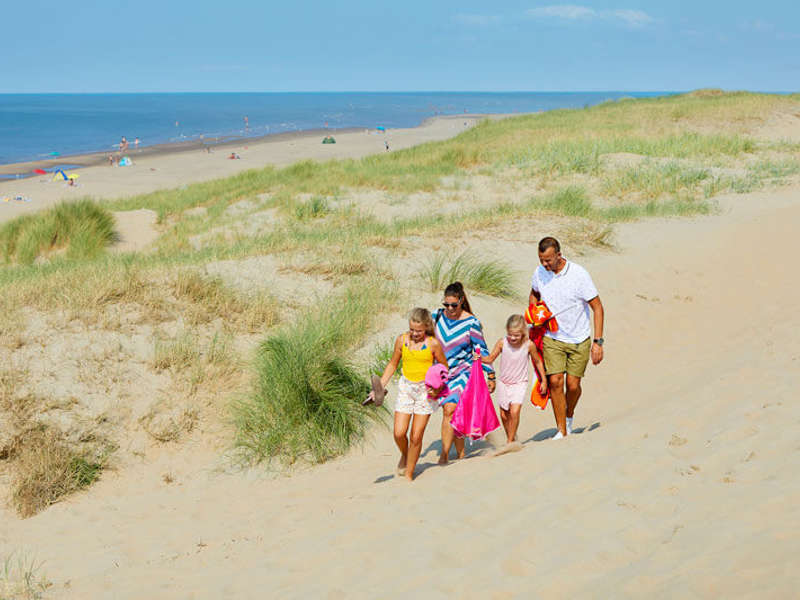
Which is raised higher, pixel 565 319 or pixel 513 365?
pixel 565 319

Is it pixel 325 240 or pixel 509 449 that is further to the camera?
pixel 325 240

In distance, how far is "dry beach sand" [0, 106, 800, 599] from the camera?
349 centimetres

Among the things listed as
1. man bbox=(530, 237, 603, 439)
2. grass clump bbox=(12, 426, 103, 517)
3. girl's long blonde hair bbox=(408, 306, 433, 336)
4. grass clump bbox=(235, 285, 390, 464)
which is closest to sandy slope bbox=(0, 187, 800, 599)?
grass clump bbox=(12, 426, 103, 517)

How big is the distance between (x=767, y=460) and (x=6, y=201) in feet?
99.0

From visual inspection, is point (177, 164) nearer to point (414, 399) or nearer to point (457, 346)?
point (457, 346)

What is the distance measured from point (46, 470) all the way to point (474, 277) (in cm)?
596

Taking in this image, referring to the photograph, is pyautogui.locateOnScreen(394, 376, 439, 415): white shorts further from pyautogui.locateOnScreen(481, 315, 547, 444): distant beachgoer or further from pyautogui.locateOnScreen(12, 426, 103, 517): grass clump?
pyautogui.locateOnScreen(12, 426, 103, 517): grass clump

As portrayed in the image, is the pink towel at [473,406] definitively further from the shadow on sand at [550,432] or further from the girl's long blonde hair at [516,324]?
the shadow on sand at [550,432]

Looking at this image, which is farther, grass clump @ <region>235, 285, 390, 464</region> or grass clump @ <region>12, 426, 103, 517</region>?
grass clump @ <region>235, 285, 390, 464</region>

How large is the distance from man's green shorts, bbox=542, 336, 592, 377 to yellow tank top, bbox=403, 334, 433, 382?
118 centimetres

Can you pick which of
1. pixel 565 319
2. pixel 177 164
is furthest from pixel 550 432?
pixel 177 164

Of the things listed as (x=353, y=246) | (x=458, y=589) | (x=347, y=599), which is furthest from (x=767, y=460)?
(x=353, y=246)

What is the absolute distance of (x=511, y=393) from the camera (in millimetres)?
6035

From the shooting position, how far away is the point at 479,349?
583 centimetres
